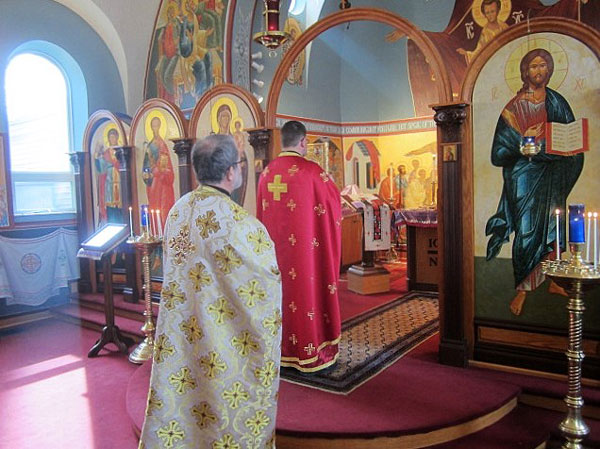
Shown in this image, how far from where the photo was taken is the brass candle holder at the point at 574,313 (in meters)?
3.02

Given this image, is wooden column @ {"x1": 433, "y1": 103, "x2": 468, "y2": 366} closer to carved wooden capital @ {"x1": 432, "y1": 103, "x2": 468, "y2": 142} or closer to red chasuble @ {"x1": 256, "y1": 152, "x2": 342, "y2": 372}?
carved wooden capital @ {"x1": 432, "y1": 103, "x2": 468, "y2": 142}

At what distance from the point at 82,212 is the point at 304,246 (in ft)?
18.0

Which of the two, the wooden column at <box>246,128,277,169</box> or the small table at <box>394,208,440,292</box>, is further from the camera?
the small table at <box>394,208,440,292</box>

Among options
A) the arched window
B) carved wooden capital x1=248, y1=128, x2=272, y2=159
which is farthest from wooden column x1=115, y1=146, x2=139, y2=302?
carved wooden capital x1=248, y1=128, x2=272, y2=159

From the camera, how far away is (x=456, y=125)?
14.7ft

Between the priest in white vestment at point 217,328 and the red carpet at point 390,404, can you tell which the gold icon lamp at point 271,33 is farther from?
the red carpet at point 390,404

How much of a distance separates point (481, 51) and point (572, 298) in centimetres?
216

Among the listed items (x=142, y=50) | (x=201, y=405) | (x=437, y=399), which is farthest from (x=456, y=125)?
(x=142, y=50)

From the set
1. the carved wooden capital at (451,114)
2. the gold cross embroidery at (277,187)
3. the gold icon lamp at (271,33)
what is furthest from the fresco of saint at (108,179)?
the carved wooden capital at (451,114)

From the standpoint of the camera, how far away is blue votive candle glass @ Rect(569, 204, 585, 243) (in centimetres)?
301

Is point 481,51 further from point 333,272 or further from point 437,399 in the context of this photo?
point 437,399

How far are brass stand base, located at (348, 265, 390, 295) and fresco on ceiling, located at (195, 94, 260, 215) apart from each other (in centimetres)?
222

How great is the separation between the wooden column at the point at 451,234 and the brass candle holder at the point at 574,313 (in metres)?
1.26

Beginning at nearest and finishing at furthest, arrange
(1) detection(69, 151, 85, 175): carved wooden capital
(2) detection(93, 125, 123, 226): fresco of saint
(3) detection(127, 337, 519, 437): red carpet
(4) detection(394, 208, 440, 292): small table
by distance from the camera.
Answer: (3) detection(127, 337, 519, 437): red carpet → (4) detection(394, 208, 440, 292): small table → (2) detection(93, 125, 123, 226): fresco of saint → (1) detection(69, 151, 85, 175): carved wooden capital
